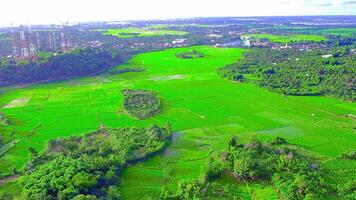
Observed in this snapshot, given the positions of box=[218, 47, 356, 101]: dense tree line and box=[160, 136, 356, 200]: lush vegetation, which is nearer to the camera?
box=[160, 136, 356, 200]: lush vegetation

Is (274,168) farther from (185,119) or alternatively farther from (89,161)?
(185,119)

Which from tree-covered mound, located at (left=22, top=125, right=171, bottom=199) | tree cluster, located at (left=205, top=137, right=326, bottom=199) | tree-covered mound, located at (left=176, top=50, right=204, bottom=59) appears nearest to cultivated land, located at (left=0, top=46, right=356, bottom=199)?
tree cluster, located at (left=205, top=137, right=326, bottom=199)

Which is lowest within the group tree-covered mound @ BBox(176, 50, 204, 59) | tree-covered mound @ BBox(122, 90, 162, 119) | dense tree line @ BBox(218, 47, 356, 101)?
tree-covered mound @ BBox(122, 90, 162, 119)

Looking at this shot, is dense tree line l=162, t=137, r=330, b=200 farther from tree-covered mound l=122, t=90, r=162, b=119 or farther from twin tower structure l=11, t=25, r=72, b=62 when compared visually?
twin tower structure l=11, t=25, r=72, b=62

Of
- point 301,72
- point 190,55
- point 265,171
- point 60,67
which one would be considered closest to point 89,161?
point 265,171

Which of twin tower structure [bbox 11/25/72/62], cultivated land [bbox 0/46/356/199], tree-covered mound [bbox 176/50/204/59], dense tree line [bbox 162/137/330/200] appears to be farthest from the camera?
tree-covered mound [bbox 176/50/204/59]

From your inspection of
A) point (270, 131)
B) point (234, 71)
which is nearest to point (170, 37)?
point (234, 71)
